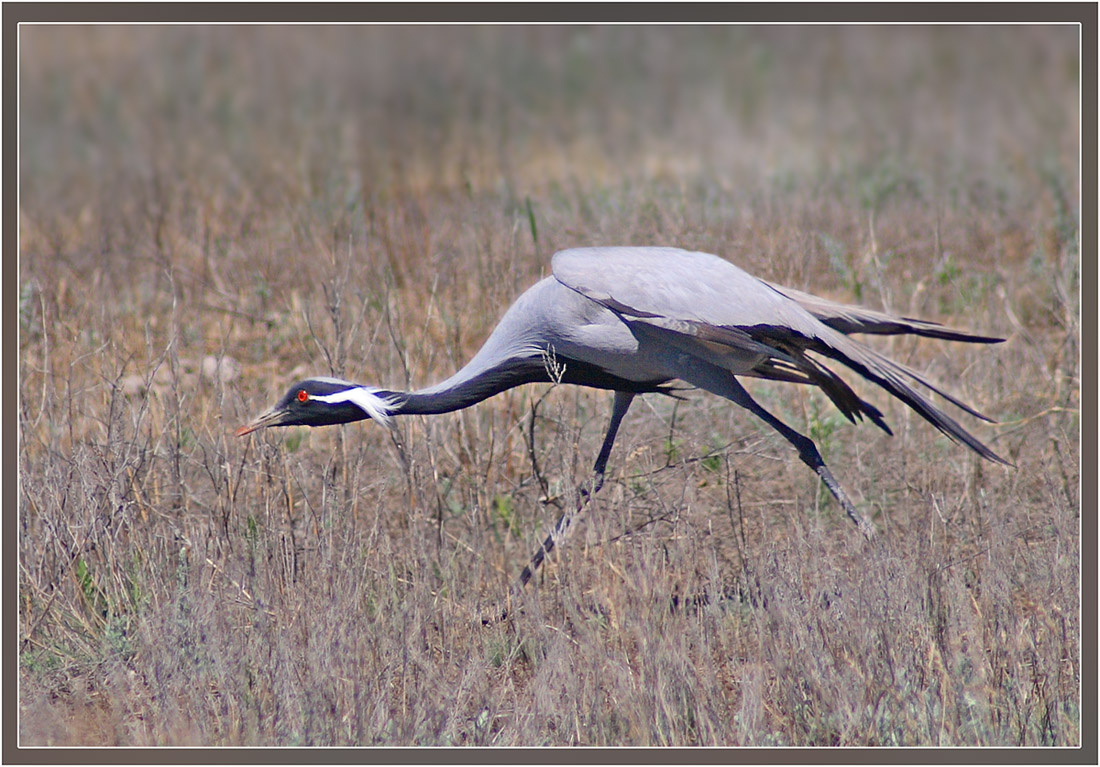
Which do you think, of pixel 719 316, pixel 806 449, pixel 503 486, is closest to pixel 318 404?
pixel 503 486

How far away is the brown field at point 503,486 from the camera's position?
3.39 m

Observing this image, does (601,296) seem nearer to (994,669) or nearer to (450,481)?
(450,481)

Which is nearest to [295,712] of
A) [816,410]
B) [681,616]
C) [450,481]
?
[681,616]

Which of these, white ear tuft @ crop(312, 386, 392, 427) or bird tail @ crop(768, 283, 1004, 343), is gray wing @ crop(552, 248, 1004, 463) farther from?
white ear tuft @ crop(312, 386, 392, 427)

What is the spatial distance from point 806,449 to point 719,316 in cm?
70

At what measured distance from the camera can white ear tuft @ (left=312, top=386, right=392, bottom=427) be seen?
4008 millimetres

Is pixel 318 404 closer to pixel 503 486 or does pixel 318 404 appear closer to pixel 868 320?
pixel 503 486

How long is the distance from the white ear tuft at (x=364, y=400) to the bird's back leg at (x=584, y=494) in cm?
72

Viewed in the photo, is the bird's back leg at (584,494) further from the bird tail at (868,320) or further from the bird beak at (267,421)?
the bird beak at (267,421)

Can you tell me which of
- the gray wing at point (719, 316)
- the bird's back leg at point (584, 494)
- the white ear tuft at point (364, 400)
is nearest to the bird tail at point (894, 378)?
the gray wing at point (719, 316)

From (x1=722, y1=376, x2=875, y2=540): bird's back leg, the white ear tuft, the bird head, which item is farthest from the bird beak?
(x1=722, y1=376, x2=875, y2=540): bird's back leg

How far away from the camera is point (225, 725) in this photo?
132 inches

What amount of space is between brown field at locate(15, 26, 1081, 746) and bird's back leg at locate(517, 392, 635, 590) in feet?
0.22

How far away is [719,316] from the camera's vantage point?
157 inches
